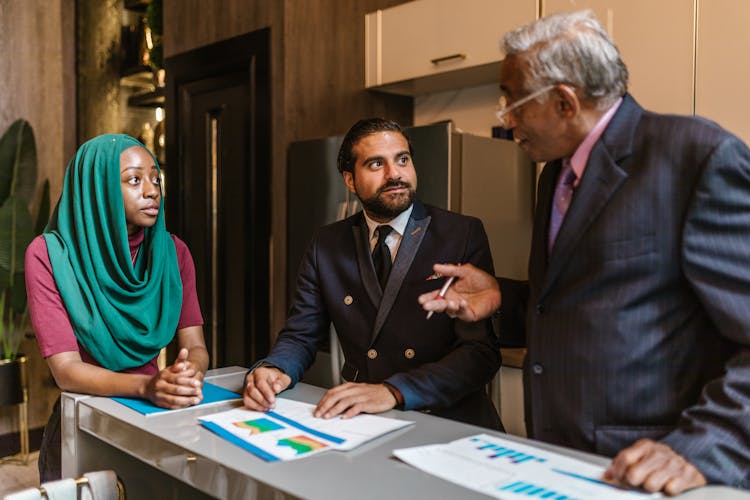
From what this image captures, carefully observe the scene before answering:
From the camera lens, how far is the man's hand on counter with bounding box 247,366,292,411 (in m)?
1.34

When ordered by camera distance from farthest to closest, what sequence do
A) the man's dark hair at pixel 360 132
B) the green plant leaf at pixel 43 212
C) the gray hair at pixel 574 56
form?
the green plant leaf at pixel 43 212 → the man's dark hair at pixel 360 132 → the gray hair at pixel 574 56

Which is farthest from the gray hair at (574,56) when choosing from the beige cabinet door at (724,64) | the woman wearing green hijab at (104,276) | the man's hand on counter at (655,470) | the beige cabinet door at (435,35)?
the beige cabinet door at (435,35)

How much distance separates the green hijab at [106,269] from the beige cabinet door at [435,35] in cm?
155

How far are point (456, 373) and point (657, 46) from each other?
1477 millimetres

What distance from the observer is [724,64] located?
2180 mm

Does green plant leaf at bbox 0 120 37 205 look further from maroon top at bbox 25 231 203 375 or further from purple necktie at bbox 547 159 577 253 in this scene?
purple necktie at bbox 547 159 577 253

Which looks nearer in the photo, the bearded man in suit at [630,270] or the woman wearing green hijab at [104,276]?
the bearded man in suit at [630,270]

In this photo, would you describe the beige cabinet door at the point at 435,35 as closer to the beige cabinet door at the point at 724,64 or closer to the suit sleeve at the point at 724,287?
the beige cabinet door at the point at 724,64

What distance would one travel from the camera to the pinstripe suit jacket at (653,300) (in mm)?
961

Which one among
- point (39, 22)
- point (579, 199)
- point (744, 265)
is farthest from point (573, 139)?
point (39, 22)

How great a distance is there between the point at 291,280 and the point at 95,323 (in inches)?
59.2

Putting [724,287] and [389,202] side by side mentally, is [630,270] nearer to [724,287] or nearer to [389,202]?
[724,287]

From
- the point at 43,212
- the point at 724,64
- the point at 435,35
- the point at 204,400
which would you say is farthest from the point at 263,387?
the point at 43,212

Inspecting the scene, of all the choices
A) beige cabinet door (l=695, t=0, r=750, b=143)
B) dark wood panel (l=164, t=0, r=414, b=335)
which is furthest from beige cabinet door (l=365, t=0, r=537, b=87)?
beige cabinet door (l=695, t=0, r=750, b=143)
